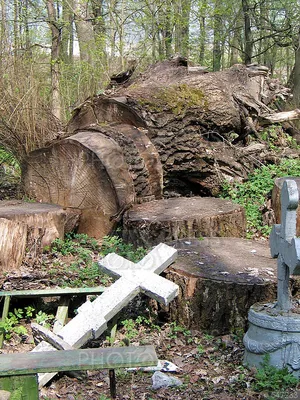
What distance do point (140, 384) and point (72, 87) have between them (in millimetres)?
7272

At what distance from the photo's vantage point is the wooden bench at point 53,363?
Result: 83.4 inches

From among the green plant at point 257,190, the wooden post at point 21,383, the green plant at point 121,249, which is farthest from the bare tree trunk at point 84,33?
the wooden post at point 21,383

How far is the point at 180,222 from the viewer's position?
4.84 m

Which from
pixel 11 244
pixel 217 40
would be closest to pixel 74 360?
pixel 11 244

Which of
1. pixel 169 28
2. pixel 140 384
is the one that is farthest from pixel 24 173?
pixel 169 28

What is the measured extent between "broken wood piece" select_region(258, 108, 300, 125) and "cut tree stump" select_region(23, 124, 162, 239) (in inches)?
132

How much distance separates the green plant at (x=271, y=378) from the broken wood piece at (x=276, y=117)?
6.18 metres

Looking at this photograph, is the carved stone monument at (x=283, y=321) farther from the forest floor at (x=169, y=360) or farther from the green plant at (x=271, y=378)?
the forest floor at (x=169, y=360)

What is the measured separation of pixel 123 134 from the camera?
5965 millimetres

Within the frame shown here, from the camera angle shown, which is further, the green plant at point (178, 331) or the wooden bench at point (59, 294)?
the wooden bench at point (59, 294)

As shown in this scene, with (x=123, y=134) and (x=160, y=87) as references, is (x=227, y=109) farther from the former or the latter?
(x=123, y=134)

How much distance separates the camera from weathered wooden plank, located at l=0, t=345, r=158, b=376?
6.97 feet

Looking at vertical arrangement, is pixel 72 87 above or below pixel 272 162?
above

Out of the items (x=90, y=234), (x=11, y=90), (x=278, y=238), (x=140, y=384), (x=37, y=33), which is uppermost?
(x=37, y=33)
